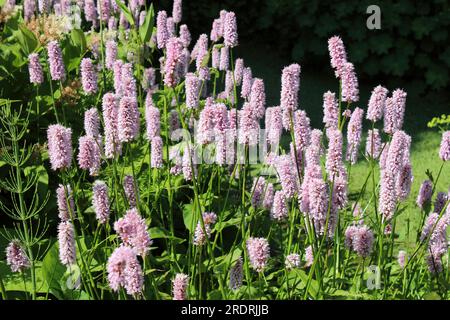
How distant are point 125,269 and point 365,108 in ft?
16.6

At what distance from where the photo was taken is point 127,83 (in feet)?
9.54

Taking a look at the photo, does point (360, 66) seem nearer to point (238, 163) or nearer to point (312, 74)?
point (312, 74)

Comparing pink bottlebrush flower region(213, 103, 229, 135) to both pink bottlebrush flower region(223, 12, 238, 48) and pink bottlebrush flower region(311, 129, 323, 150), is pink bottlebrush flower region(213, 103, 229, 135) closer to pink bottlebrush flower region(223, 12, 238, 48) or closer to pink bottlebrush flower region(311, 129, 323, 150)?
pink bottlebrush flower region(311, 129, 323, 150)

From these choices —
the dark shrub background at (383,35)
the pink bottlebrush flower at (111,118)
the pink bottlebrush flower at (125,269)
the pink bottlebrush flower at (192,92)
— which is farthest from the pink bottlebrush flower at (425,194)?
the dark shrub background at (383,35)

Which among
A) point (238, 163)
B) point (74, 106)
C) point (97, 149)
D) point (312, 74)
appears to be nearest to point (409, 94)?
point (312, 74)

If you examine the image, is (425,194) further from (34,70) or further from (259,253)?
(34,70)

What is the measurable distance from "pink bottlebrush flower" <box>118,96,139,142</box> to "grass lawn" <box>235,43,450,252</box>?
7.89ft

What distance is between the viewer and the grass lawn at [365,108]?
5055 millimetres

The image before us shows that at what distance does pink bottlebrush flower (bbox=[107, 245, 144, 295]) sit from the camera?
1771 mm

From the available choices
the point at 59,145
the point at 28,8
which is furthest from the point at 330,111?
the point at 28,8

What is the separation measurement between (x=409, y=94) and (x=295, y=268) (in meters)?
4.86
